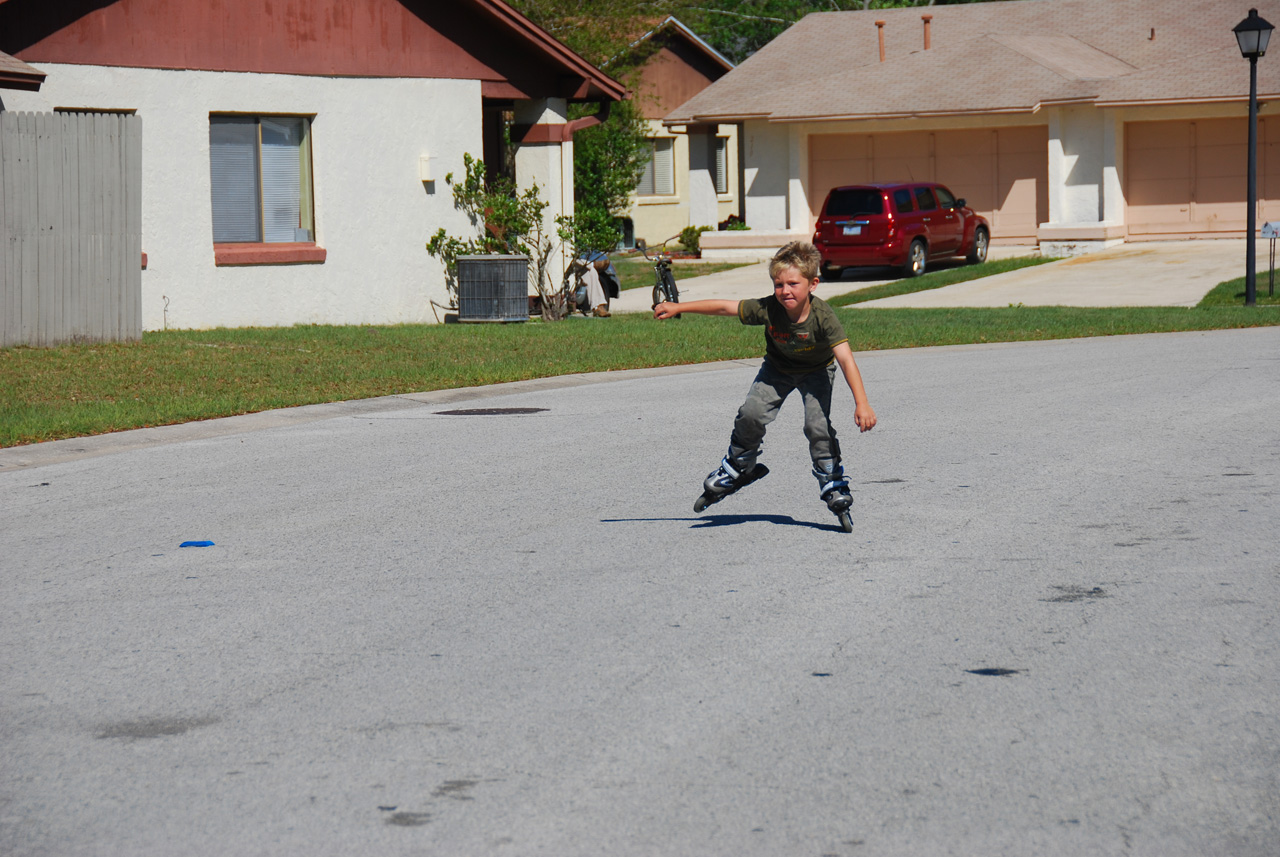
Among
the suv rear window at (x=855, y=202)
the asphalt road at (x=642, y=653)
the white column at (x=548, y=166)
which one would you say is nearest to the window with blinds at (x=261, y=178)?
the white column at (x=548, y=166)

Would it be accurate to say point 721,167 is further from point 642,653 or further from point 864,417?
point 642,653

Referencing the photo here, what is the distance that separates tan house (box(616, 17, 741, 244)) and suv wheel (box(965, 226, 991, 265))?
10.0 m

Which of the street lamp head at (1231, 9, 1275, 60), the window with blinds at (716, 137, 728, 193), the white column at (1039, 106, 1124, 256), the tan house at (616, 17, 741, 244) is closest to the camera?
the street lamp head at (1231, 9, 1275, 60)

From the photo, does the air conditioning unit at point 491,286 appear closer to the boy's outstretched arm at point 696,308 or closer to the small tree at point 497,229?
the small tree at point 497,229

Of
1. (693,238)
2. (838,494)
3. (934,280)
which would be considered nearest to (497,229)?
(934,280)

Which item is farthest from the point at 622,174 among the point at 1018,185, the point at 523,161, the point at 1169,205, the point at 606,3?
the point at 523,161

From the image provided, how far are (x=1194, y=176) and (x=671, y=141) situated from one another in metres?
16.1

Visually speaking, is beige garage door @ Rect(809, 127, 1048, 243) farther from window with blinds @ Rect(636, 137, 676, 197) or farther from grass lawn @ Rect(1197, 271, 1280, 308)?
grass lawn @ Rect(1197, 271, 1280, 308)

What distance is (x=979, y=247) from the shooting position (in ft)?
111

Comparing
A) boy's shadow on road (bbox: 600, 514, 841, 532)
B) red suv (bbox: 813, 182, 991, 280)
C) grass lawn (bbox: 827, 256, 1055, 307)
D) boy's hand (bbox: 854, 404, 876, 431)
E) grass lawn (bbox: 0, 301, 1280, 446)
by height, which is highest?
red suv (bbox: 813, 182, 991, 280)

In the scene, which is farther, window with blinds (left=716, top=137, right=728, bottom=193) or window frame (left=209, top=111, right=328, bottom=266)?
window with blinds (left=716, top=137, right=728, bottom=193)

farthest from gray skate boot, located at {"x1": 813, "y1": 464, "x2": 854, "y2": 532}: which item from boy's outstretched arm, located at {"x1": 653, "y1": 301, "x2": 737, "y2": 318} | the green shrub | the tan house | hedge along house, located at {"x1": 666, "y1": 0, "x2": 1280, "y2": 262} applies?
the tan house

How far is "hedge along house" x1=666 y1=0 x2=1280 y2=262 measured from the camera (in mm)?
33438

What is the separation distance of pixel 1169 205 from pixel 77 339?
2522 centimetres
